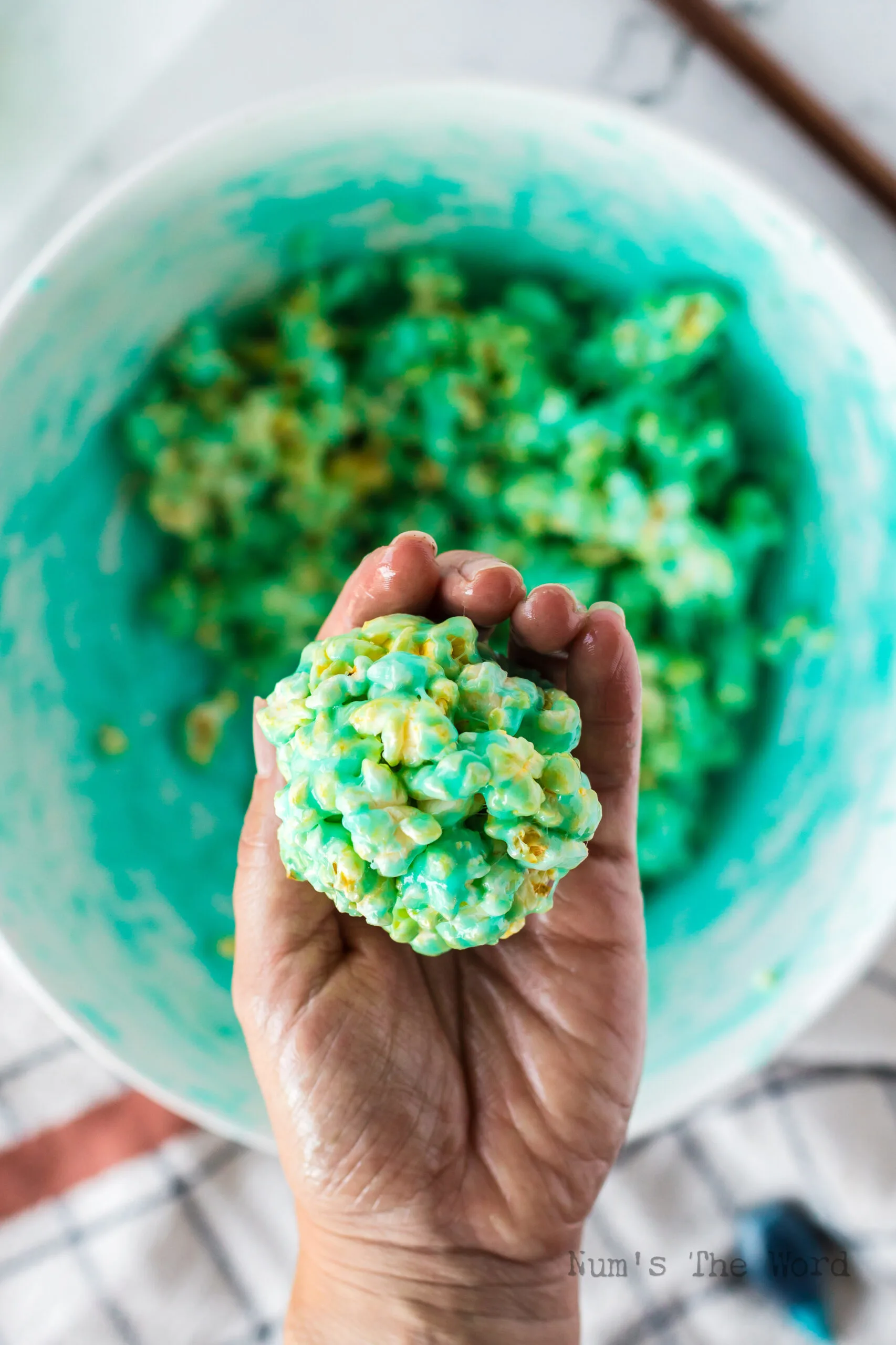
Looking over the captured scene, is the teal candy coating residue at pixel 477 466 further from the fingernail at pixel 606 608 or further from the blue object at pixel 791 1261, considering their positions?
the blue object at pixel 791 1261

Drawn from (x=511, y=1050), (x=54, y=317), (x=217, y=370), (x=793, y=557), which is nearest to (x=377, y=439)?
(x=217, y=370)

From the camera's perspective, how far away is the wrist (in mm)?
1018

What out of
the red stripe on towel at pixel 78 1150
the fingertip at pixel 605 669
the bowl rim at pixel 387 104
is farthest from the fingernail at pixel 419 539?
the red stripe on towel at pixel 78 1150

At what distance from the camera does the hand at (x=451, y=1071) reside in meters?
0.98

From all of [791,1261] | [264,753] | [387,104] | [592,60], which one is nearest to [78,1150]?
[264,753]

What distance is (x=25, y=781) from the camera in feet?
4.09

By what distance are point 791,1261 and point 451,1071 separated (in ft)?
2.24

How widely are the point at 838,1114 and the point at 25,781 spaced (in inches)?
42.2

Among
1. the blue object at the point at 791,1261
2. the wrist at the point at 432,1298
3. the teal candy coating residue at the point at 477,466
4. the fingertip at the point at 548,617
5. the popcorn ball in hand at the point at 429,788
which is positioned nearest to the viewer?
the popcorn ball in hand at the point at 429,788

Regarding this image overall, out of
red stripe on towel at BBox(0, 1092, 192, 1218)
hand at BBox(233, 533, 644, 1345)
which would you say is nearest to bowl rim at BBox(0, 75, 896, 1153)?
hand at BBox(233, 533, 644, 1345)

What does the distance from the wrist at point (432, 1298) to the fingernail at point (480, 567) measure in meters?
0.60

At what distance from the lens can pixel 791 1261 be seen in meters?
1.42

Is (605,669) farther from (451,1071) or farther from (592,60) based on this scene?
(592,60)

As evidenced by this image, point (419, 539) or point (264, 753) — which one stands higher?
point (419, 539)
